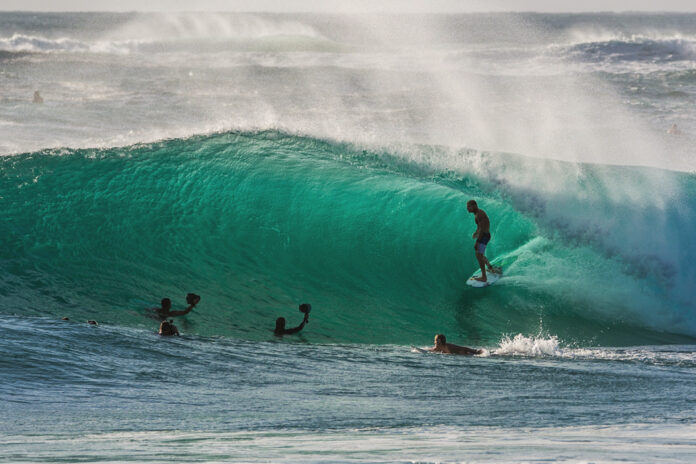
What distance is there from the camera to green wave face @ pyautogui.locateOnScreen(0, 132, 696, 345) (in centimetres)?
1075

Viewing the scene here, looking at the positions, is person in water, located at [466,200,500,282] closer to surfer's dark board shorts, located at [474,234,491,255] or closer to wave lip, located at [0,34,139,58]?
surfer's dark board shorts, located at [474,234,491,255]

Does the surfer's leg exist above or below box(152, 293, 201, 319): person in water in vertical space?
above

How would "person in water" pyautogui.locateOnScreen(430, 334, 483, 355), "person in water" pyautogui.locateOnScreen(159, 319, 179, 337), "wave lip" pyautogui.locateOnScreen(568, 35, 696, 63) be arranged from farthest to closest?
"wave lip" pyautogui.locateOnScreen(568, 35, 696, 63) → "person in water" pyautogui.locateOnScreen(430, 334, 483, 355) → "person in water" pyautogui.locateOnScreen(159, 319, 179, 337)

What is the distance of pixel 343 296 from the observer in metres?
11.4

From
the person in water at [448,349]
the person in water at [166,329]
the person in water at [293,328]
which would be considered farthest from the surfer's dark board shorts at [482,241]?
the person in water at [166,329]

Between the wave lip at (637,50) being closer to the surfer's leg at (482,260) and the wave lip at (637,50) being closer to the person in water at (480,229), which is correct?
the surfer's leg at (482,260)

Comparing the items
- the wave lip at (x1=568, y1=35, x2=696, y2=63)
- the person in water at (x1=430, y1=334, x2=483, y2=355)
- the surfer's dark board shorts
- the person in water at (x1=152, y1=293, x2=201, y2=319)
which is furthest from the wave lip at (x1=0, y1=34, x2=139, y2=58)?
the person in water at (x1=430, y1=334, x2=483, y2=355)

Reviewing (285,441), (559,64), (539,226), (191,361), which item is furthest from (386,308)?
(559,64)

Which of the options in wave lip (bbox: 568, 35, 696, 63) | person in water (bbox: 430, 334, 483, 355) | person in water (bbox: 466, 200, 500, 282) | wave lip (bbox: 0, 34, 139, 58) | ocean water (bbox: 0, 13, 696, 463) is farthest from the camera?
wave lip (bbox: 0, 34, 139, 58)

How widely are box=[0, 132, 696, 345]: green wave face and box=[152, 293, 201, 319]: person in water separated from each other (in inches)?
7.2

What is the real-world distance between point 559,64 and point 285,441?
111ft

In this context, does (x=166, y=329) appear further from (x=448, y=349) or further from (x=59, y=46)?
(x=59, y=46)

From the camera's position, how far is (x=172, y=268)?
11.7m

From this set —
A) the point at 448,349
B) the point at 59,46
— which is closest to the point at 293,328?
the point at 448,349
